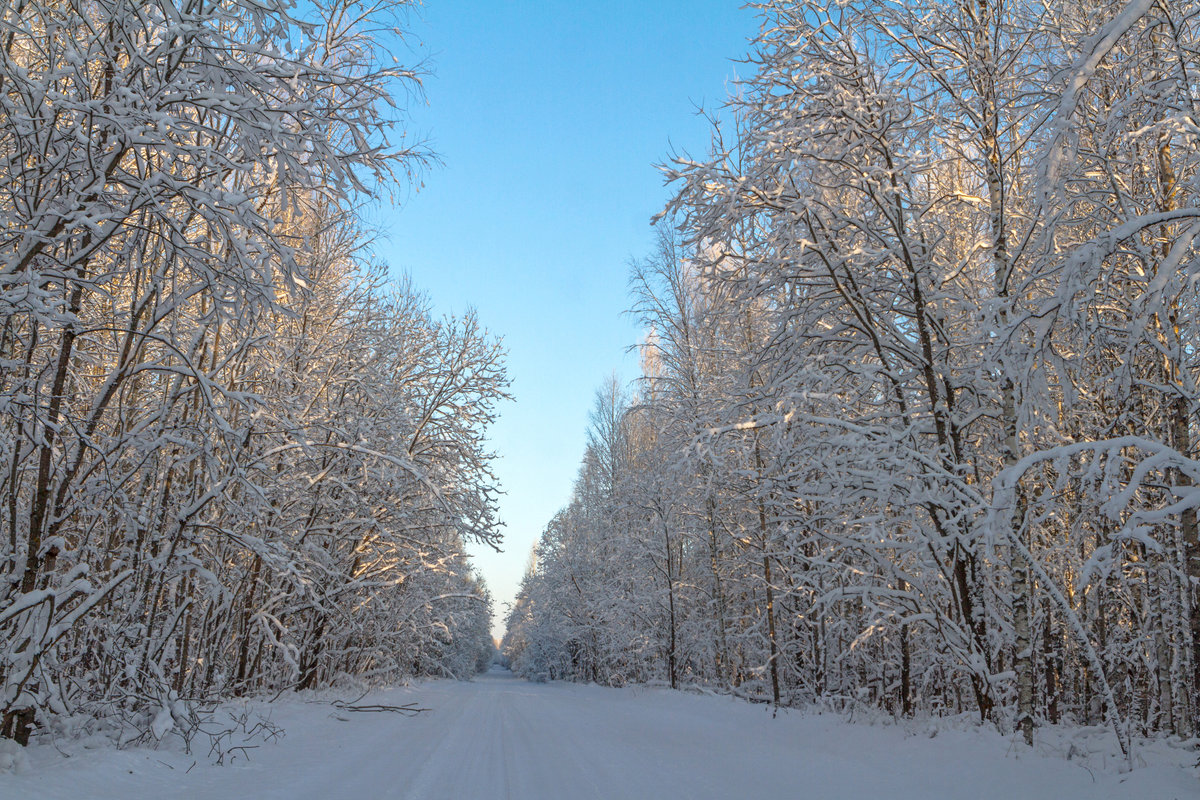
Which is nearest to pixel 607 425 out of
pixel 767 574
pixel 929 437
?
pixel 767 574

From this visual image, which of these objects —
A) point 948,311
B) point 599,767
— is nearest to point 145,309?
point 599,767

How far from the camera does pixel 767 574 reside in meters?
14.9

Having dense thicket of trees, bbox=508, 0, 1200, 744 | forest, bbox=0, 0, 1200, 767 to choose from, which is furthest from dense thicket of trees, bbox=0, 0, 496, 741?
dense thicket of trees, bbox=508, 0, 1200, 744

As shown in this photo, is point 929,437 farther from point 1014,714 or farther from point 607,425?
point 607,425

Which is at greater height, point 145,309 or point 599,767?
point 145,309

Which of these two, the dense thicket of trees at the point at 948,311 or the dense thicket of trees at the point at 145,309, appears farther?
the dense thicket of trees at the point at 948,311

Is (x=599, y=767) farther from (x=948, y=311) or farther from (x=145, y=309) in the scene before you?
(x=948, y=311)

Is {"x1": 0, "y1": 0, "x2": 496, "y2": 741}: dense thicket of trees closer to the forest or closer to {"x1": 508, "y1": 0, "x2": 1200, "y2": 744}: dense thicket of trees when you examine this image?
the forest

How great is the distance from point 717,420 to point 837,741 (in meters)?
4.06

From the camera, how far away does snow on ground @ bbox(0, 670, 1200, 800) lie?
4.54 m

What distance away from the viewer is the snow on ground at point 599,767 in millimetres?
4539

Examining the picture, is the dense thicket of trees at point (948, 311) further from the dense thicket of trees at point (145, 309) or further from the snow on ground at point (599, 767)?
the dense thicket of trees at point (145, 309)

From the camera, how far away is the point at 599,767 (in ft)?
21.7

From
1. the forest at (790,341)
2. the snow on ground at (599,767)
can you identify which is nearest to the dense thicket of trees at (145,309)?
the forest at (790,341)
